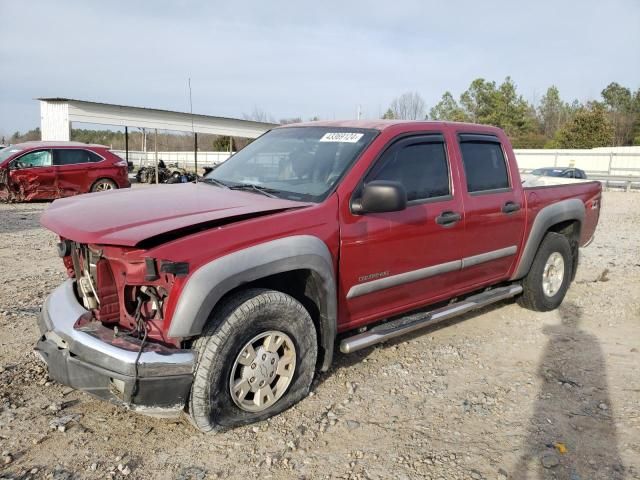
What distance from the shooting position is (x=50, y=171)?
13383 millimetres

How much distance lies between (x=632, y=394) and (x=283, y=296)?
2.66m

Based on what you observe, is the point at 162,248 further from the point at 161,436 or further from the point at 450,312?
the point at 450,312

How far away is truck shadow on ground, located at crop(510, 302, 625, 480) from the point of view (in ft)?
9.62

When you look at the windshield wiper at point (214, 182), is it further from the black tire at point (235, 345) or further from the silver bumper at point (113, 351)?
the silver bumper at point (113, 351)

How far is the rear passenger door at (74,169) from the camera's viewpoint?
532 inches

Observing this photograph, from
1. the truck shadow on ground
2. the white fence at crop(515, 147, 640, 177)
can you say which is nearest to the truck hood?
the truck shadow on ground

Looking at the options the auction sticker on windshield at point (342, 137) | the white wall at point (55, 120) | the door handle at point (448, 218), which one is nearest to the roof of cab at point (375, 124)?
the auction sticker on windshield at point (342, 137)

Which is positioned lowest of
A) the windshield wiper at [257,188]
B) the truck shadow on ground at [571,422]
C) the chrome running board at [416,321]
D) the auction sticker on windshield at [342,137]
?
the truck shadow on ground at [571,422]

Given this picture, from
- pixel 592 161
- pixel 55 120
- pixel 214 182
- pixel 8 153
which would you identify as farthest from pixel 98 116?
pixel 592 161

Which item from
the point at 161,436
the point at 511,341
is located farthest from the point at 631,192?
the point at 161,436

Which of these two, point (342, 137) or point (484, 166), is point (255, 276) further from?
point (484, 166)

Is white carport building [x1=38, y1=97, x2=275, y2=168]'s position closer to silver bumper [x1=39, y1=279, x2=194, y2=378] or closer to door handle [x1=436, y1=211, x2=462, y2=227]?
door handle [x1=436, y1=211, x2=462, y2=227]

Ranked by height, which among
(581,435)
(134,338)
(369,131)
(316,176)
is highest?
(369,131)

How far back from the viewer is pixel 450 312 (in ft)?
14.4
